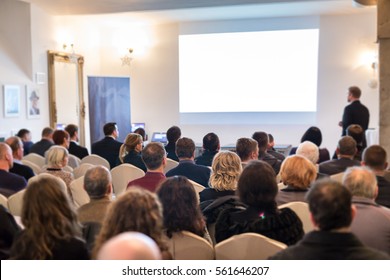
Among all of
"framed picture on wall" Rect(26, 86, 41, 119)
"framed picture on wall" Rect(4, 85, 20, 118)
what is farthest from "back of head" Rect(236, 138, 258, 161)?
"framed picture on wall" Rect(26, 86, 41, 119)

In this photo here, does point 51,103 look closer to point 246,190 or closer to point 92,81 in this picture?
point 92,81

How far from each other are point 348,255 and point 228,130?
8.27m

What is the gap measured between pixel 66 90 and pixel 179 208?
24.6 ft

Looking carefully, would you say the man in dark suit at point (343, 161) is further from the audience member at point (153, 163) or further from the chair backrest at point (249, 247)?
the chair backrest at point (249, 247)

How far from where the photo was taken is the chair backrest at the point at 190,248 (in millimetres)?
2338

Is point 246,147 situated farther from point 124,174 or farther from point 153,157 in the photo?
point 124,174

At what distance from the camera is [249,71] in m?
9.72

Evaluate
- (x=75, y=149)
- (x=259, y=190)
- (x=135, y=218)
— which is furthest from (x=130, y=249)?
(x=75, y=149)

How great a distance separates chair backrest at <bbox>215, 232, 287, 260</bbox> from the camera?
219 centimetres

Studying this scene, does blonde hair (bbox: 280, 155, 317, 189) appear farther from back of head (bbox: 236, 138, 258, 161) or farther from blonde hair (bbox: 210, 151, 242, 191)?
back of head (bbox: 236, 138, 258, 161)

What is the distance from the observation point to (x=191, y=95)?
1021cm

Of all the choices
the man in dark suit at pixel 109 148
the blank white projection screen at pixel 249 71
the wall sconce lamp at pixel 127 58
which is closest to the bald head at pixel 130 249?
the man in dark suit at pixel 109 148

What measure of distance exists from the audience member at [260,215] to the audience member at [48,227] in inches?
33.5
